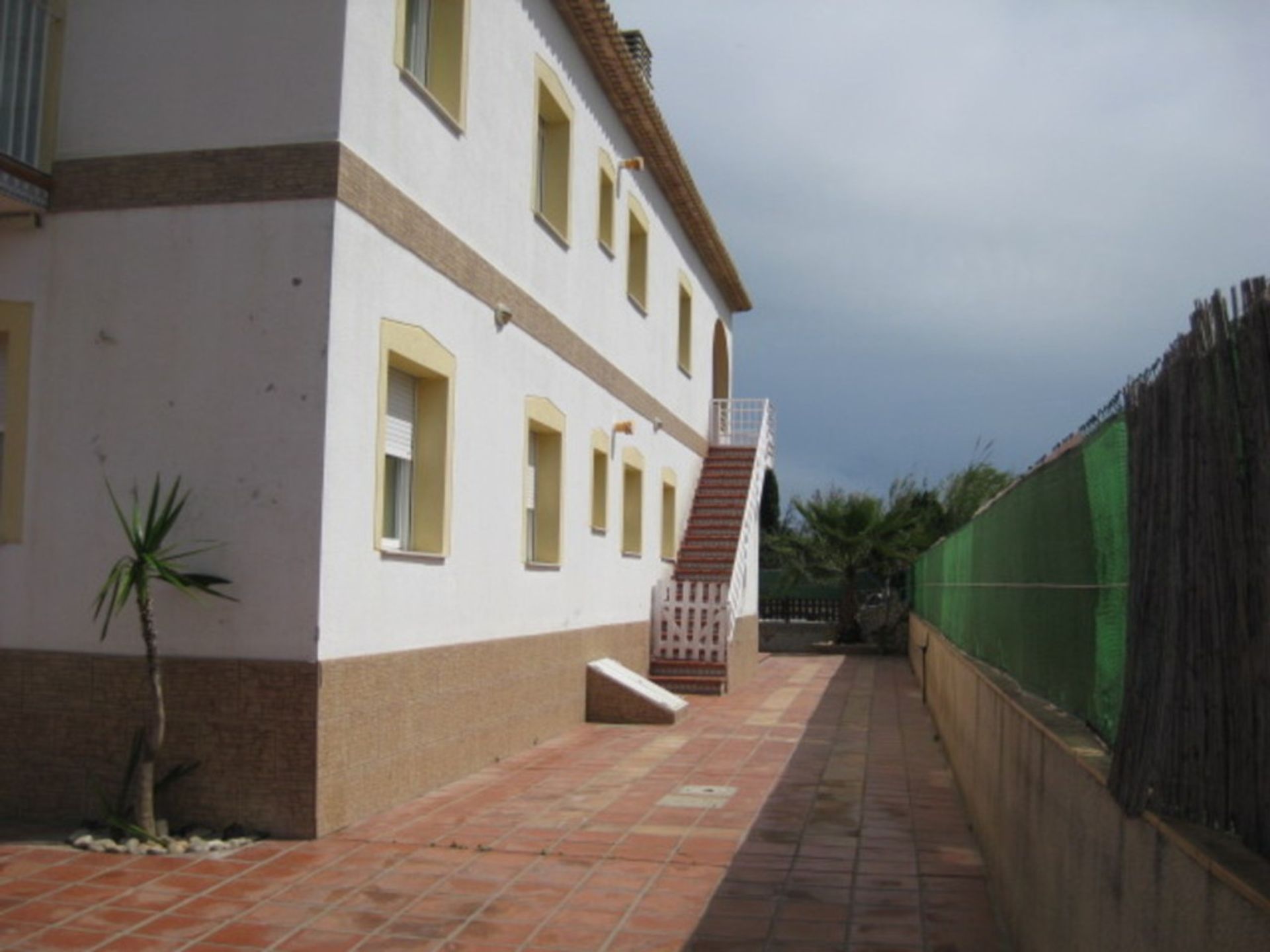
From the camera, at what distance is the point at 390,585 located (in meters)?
8.55

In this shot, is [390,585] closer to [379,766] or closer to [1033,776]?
[379,766]

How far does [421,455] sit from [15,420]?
2834mm

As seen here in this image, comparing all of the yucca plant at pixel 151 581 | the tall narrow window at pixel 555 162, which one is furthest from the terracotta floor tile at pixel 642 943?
the tall narrow window at pixel 555 162

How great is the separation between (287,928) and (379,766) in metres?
2.55

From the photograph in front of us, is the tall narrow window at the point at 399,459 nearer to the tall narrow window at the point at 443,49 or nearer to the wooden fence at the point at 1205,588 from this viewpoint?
the tall narrow window at the point at 443,49

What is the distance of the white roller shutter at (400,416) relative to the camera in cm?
916

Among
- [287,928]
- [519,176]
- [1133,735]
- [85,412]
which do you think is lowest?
[287,928]

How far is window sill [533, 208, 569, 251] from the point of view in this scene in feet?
39.3

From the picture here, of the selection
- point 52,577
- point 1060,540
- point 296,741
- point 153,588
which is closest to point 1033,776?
point 1060,540

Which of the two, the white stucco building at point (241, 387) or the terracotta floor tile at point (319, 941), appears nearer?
the terracotta floor tile at point (319, 941)

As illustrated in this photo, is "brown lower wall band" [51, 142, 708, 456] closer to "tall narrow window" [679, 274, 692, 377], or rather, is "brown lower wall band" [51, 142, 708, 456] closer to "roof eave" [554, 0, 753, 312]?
"roof eave" [554, 0, 753, 312]

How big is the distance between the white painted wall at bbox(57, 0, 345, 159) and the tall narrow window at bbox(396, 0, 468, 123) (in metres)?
1.89

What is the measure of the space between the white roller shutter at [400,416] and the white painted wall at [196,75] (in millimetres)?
2038

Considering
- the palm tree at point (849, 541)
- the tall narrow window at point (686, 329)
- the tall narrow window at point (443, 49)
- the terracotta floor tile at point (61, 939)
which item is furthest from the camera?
the palm tree at point (849, 541)
